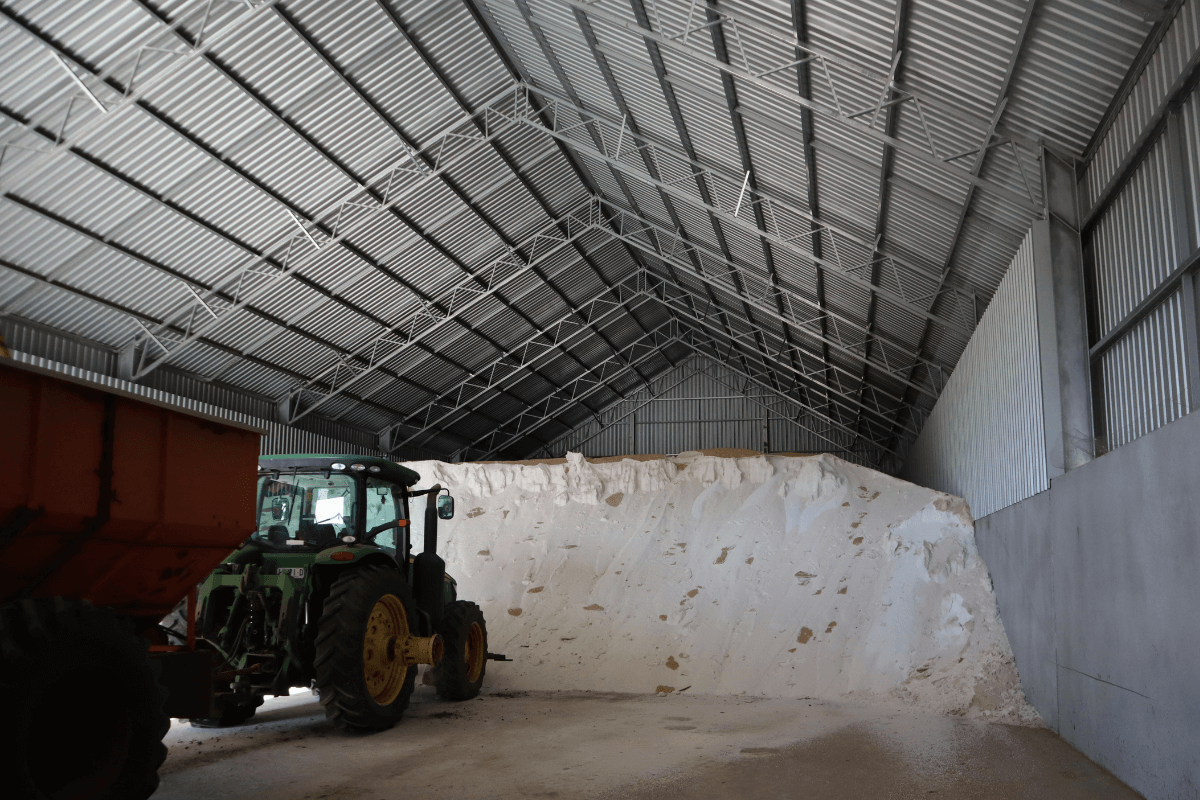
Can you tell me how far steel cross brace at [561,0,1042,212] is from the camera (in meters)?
11.3

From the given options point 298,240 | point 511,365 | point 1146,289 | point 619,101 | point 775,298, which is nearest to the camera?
point 1146,289

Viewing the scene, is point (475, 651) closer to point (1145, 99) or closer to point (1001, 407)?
point (1001, 407)

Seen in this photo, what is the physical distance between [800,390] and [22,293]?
28971mm

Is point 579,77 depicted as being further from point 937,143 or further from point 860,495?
point 860,495

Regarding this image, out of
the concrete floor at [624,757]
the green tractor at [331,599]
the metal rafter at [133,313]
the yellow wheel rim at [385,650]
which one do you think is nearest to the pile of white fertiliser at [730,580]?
the concrete floor at [624,757]

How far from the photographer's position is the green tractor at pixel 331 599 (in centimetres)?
847

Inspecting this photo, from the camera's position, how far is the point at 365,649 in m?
8.93

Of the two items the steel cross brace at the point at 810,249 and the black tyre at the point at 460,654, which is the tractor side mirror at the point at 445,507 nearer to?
the black tyre at the point at 460,654

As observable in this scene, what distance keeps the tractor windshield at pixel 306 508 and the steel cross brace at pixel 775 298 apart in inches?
611

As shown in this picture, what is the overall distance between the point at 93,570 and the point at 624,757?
4853 millimetres

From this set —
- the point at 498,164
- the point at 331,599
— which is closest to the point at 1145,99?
the point at 331,599

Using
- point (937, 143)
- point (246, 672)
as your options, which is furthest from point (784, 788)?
point (937, 143)

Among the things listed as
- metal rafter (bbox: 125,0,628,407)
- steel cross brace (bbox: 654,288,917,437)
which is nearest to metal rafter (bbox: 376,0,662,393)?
metal rafter (bbox: 125,0,628,407)

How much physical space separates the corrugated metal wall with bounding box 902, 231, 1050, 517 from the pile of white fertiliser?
1.34 m
